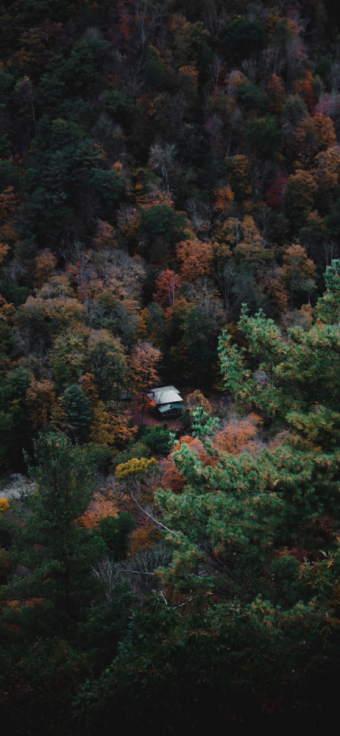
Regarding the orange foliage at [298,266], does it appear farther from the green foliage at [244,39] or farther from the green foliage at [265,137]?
the green foliage at [244,39]

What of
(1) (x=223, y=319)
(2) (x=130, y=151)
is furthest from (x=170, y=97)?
(1) (x=223, y=319)

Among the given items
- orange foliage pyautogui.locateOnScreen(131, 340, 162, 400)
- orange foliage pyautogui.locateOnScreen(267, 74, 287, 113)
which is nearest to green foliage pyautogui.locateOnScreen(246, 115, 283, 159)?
orange foliage pyautogui.locateOnScreen(267, 74, 287, 113)

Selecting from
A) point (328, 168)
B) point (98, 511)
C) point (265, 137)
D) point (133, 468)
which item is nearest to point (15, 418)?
point (133, 468)

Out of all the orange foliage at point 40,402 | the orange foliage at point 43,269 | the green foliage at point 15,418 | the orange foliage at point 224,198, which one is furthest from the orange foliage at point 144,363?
the orange foliage at point 224,198

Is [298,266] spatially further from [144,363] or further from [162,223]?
[144,363]

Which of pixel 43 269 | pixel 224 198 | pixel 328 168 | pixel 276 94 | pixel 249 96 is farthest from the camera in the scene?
pixel 276 94

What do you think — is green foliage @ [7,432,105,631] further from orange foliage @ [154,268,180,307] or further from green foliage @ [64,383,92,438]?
orange foliage @ [154,268,180,307]
